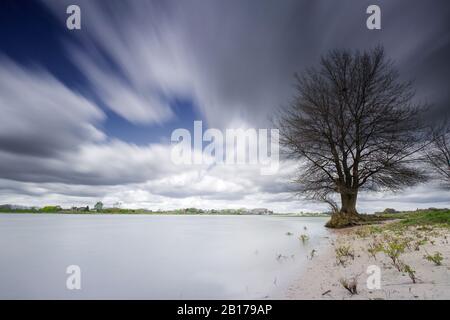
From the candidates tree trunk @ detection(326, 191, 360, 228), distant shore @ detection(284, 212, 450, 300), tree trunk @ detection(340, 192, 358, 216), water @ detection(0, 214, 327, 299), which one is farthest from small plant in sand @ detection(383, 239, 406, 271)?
tree trunk @ detection(340, 192, 358, 216)

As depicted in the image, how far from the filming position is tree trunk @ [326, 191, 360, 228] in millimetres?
12477

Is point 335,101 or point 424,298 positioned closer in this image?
point 424,298

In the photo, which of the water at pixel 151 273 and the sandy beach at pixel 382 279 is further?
the water at pixel 151 273

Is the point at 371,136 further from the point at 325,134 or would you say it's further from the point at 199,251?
the point at 199,251

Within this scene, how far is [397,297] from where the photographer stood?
2.26 meters

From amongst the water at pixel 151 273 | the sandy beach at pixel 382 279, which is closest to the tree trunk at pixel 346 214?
the water at pixel 151 273

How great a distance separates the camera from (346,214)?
1282 cm

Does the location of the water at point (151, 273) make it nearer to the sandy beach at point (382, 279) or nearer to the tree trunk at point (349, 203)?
the sandy beach at point (382, 279)

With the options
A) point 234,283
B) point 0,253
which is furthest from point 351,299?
point 0,253

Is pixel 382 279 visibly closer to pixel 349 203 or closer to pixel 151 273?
pixel 151 273

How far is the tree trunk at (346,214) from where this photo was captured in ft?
40.9

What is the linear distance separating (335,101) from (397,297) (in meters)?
13.4

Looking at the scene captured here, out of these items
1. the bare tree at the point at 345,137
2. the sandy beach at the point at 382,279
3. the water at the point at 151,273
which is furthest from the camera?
the bare tree at the point at 345,137

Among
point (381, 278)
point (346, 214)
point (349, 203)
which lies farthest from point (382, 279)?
point (349, 203)
